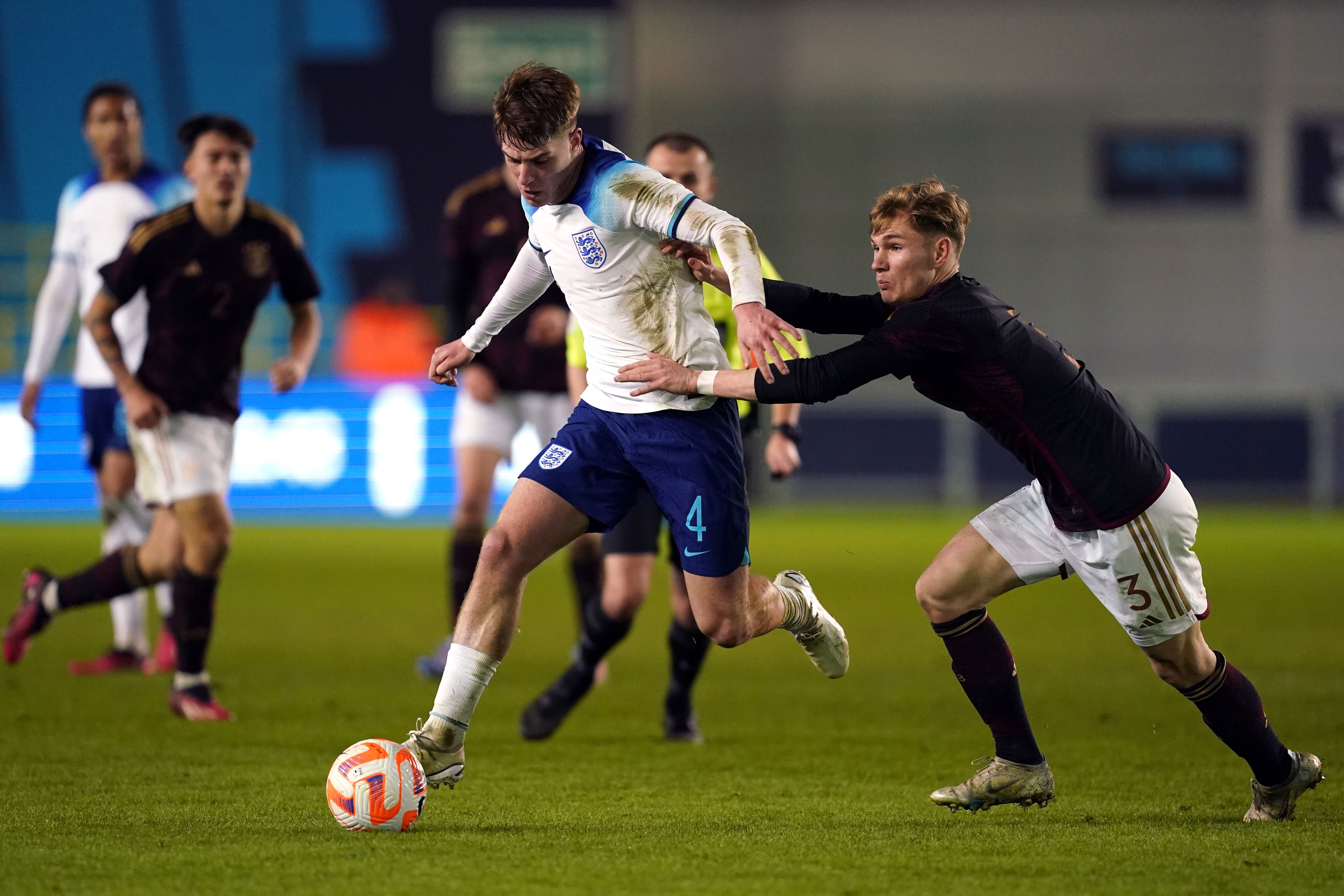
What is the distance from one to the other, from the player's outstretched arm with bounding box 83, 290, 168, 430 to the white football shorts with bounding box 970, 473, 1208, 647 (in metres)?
3.24

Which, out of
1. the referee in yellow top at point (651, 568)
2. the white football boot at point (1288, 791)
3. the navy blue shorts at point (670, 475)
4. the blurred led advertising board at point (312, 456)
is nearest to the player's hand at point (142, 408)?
the referee in yellow top at point (651, 568)

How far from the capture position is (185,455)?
20.8 feet

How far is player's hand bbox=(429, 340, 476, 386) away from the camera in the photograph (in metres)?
4.69

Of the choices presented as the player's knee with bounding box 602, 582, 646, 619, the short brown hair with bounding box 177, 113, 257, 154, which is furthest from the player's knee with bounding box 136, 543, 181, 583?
the player's knee with bounding box 602, 582, 646, 619

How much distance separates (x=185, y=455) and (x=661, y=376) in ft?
8.77

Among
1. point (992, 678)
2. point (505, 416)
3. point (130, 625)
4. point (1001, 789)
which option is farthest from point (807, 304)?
point (130, 625)

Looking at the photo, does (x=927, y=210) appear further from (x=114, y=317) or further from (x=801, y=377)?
(x=114, y=317)

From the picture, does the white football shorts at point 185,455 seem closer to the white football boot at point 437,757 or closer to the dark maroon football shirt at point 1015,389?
the white football boot at point 437,757

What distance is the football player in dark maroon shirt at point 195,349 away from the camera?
250 inches

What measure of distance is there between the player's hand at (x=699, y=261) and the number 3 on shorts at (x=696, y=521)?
1.89 feet

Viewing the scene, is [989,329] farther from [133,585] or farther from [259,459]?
[259,459]

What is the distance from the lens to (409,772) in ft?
14.0

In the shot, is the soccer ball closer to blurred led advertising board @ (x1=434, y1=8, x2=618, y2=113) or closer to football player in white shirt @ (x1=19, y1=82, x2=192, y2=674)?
football player in white shirt @ (x1=19, y1=82, x2=192, y2=674)

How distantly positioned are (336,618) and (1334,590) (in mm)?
6460
